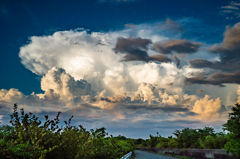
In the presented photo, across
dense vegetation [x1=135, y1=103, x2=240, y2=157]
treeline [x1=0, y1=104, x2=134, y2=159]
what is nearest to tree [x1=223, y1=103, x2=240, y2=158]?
dense vegetation [x1=135, y1=103, x2=240, y2=157]

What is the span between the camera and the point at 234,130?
829 inches

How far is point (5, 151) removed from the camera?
616 cm

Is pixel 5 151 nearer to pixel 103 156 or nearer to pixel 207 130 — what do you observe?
pixel 103 156

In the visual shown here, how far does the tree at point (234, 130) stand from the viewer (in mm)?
20797

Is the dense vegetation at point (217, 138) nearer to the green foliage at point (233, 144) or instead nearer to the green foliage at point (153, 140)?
the green foliage at point (233, 144)

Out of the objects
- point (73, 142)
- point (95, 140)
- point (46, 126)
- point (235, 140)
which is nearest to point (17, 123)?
point (46, 126)

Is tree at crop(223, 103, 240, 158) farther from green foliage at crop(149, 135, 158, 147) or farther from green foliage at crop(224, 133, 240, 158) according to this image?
green foliage at crop(149, 135, 158, 147)

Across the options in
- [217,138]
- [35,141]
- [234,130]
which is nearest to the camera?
[35,141]

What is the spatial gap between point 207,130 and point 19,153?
208 ft

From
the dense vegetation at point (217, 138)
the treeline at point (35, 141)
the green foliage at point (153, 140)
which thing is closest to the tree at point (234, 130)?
the dense vegetation at point (217, 138)

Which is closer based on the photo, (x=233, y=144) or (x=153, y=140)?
(x=233, y=144)

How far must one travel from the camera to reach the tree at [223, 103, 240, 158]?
2080 centimetres

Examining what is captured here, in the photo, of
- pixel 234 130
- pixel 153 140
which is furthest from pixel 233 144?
pixel 153 140

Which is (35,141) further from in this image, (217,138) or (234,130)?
(217,138)
